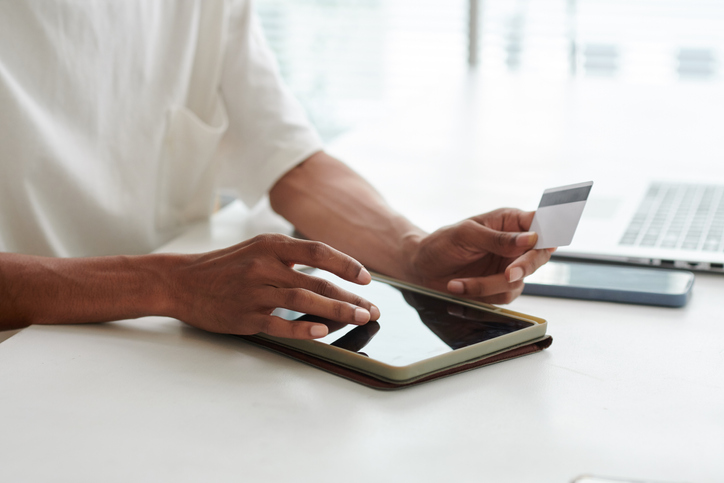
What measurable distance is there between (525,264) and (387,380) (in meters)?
0.22

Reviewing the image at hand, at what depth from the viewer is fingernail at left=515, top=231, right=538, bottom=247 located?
678 millimetres

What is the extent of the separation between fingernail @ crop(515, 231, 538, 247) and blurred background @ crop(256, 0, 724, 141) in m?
2.10

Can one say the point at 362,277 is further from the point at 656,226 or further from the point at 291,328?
the point at 656,226

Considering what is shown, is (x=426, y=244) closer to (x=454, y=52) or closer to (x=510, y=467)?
(x=510, y=467)

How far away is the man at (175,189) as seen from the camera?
61 cm

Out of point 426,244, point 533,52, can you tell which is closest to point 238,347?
point 426,244

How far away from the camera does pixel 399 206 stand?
3.65ft

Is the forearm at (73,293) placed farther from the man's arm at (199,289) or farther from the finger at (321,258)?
the finger at (321,258)

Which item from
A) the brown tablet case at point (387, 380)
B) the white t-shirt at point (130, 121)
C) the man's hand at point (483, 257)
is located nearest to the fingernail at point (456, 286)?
the man's hand at point (483, 257)

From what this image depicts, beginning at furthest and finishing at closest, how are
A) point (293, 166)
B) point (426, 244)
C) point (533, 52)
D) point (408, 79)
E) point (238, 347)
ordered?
1. point (408, 79)
2. point (533, 52)
3. point (293, 166)
4. point (426, 244)
5. point (238, 347)

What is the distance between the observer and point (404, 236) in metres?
0.84

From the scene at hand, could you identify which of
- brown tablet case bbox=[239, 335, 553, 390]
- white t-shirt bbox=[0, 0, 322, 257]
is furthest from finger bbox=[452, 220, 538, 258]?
white t-shirt bbox=[0, 0, 322, 257]

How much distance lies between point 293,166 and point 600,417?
2.15 feet

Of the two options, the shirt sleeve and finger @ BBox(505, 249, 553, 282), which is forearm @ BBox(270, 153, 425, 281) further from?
finger @ BBox(505, 249, 553, 282)
